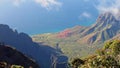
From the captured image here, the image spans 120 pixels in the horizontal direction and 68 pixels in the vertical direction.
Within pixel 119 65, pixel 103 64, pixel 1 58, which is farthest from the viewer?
pixel 1 58

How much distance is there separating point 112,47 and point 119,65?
2241 inches

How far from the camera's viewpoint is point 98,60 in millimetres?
109688

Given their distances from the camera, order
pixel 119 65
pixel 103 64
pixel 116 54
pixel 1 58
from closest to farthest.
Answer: pixel 103 64 < pixel 119 65 < pixel 116 54 < pixel 1 58

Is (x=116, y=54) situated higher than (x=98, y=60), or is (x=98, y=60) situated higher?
(x=116, y=54)

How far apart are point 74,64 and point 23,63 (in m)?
37.5

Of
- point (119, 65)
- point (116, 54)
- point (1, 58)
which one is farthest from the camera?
point (1, 58)

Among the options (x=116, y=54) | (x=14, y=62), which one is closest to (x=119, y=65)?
(x=116, y=54)

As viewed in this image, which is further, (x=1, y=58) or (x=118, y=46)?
(x=1, y=58)

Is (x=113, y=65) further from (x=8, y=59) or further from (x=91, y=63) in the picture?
(x=8, y=59)

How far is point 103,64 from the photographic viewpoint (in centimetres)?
10956

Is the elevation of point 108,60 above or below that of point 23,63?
below

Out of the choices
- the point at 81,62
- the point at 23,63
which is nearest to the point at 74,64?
the point at 81,62

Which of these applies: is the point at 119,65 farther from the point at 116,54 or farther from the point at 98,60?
the point at 116,54

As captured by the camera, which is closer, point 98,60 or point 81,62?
point 98,60
